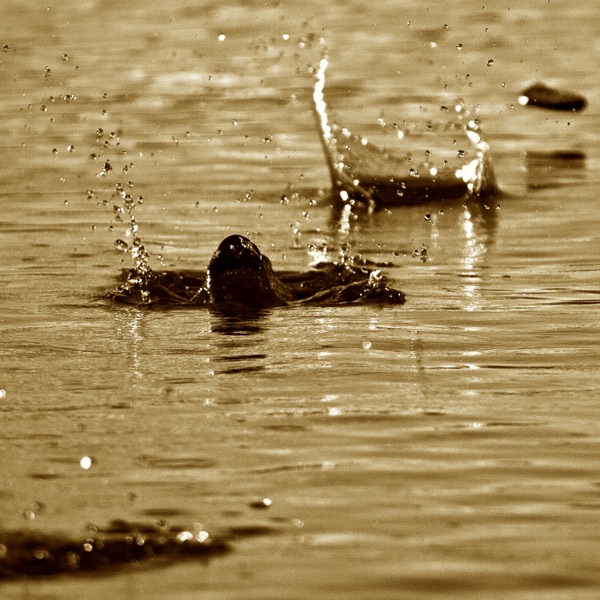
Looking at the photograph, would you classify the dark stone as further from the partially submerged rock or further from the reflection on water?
the partially submerged rock

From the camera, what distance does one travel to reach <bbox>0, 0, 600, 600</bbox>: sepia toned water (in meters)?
5.25

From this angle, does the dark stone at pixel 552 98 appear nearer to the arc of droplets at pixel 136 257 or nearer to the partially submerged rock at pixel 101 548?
the arc of droplets at pixel 136 257

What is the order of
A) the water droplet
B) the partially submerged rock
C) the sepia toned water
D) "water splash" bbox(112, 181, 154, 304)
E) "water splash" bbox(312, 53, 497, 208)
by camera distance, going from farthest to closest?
"water splash" bbox(312, 53, 497, 208), the water droplet, "water splash" bbox(112, 181, 154, 304), the sepia toned water, the partially submerged rock

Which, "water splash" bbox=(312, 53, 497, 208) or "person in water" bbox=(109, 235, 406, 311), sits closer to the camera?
"person in water" bbox=(109, 235, 406, 311)

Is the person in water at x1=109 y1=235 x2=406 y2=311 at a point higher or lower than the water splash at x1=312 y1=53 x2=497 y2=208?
lower

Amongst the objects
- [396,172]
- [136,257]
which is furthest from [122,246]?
[396,172]

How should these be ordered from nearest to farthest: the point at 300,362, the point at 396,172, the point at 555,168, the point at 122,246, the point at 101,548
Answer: the point at 101,548
the point at 300,362
the point at 122,246
the point at 396,172
the point at 555,168

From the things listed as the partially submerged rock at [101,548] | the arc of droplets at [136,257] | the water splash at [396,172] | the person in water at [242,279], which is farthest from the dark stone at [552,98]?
the partially submerged rock at [101,548]

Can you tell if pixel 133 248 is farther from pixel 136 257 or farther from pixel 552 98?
pixel 552 98

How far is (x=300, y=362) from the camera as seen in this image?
7.72 m

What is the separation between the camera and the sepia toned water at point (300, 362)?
525 centimetres

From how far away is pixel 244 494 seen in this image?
5.72 m

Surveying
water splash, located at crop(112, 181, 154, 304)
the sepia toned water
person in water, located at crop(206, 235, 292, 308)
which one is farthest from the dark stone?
person in water, located at crop(206, 235, 292, 308)

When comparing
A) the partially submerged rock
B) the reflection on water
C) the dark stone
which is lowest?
the partially submerged rock
